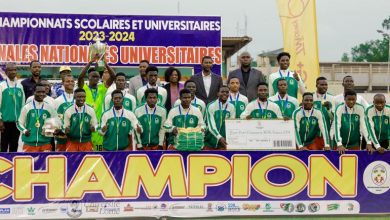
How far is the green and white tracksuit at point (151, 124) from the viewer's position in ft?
29.2

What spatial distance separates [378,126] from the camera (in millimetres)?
9062

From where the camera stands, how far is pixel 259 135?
8.04 metres

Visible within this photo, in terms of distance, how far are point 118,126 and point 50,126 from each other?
0.93m

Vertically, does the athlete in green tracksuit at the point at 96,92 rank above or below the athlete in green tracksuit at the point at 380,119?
above

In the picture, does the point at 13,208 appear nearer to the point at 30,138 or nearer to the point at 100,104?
the point at 30,138

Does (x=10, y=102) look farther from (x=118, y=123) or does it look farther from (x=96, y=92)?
(x=118, y=123)

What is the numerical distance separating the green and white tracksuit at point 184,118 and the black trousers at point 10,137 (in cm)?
273

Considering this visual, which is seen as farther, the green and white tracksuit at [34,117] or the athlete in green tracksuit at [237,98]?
the athlete in green tracksuit at [237,98]

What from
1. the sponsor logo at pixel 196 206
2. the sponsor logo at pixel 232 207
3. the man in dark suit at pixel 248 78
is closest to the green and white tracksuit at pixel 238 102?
the man in dark suit at pixel 248 78

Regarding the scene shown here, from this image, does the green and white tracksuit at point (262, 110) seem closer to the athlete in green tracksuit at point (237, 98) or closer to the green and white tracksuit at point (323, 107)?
the athlete in green tracksuit at point (237, 98)

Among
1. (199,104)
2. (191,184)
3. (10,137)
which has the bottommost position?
(191,184)

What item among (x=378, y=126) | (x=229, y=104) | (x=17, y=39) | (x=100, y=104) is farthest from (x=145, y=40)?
(x=378, y=126)

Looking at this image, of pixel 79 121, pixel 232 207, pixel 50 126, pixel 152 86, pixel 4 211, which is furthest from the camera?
pixel 152 86

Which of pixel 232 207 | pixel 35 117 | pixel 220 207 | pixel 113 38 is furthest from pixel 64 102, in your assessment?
pixel 113 38
